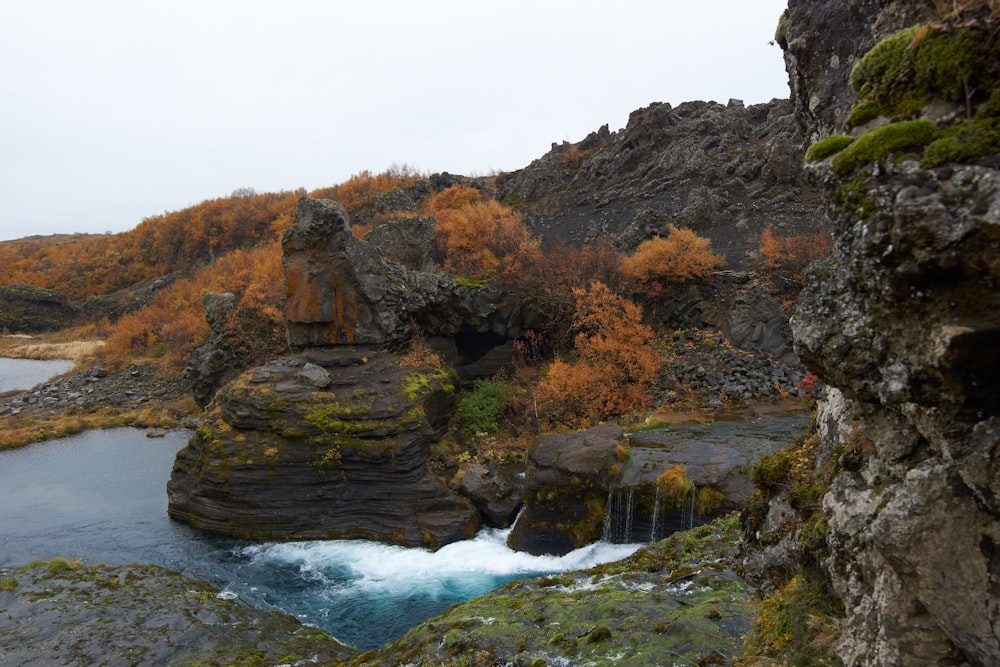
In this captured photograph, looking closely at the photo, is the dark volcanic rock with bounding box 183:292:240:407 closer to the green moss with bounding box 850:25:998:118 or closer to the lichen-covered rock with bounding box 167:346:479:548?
the lichen-covered rock with bounding box 167:346:479:548

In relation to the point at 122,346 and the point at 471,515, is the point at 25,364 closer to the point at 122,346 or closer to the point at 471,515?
the point at 122,346

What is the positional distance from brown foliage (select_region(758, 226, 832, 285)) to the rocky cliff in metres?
24.9

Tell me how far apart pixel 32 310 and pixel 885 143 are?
83182 mm

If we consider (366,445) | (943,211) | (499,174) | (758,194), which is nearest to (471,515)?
(366,445)

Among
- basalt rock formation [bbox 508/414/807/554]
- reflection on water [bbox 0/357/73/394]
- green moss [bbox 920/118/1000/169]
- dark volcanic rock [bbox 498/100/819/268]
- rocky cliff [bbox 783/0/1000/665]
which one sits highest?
dark volcanic rock [bbox 498/100/819/268]

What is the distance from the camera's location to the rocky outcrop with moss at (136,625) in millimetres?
11891

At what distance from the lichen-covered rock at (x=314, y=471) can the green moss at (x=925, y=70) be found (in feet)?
58.3

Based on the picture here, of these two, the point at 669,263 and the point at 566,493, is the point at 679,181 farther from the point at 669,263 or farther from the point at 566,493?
the point at 566,493

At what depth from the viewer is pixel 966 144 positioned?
155 inches

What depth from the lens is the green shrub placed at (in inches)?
1017

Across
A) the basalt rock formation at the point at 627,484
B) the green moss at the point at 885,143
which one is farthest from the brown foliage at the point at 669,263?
the green moss at the point at 885,143

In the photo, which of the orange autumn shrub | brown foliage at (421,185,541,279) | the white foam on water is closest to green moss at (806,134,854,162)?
the white foam on water

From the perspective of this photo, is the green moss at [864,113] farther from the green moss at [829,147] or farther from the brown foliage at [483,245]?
the brown foliage at [483,245]

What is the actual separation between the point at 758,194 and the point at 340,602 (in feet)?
117
